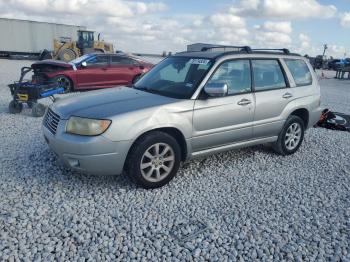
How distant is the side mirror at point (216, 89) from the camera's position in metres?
4.00

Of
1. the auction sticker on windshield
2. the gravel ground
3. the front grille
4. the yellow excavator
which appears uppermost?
the yellow excavator

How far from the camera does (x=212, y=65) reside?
14.4ft

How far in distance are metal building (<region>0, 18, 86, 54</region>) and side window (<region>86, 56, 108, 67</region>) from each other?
2286 centimetres

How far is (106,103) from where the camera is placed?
3971 millimetres

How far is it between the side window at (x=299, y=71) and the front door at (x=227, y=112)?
1041 millimetres

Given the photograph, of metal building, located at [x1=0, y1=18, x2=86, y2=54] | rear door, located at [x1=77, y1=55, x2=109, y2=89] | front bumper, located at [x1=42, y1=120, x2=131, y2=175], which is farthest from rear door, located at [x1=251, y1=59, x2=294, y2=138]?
metal building, located at [x1=0, y1=18, x2=86, y2=54]

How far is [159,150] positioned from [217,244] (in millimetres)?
1380

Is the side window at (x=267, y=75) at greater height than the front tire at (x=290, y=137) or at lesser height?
greater

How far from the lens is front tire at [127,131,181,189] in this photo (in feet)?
12.4

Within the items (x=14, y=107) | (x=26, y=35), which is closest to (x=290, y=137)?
(x=14, y=107)

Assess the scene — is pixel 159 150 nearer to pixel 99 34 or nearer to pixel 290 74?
pixel 290 74

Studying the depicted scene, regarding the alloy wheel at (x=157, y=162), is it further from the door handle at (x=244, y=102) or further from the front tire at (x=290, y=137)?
the front tire at (x=290, y=137)

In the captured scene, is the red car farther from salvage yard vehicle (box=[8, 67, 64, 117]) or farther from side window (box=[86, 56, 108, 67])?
salvage yard vehicle (box=[8, 67, 64, 117])

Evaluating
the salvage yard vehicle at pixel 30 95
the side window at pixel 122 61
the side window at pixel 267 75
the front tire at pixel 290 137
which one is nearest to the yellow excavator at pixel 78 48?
the side window at pixel 122 61
